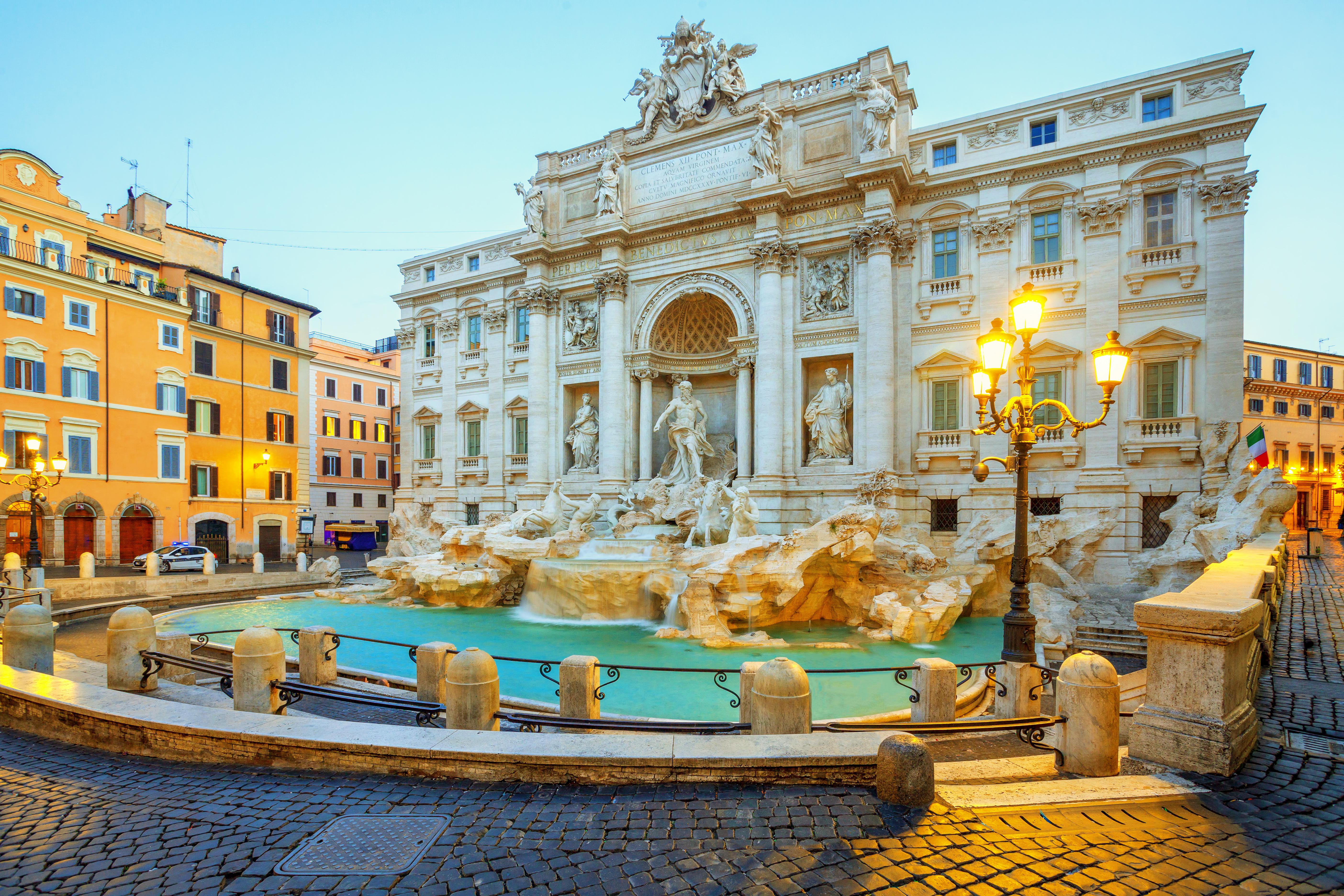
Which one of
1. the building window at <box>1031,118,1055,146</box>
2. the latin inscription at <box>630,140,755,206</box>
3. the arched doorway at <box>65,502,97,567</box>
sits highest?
the latin inscription at <box>630,140,755,206</box>

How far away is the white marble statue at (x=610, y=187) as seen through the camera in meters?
24.2

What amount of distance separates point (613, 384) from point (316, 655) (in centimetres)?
1675

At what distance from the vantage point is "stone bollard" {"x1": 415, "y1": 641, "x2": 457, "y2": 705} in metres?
7.26

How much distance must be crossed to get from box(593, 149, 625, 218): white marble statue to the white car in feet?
62.0

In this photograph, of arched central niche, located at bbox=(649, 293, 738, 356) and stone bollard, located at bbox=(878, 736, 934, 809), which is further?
arched central niche, located at bbox=(649, 293, 738, 356)

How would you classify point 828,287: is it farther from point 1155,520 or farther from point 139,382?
point 139,382

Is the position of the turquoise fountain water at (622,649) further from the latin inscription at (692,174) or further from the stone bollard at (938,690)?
the latin inscription at (692,174)

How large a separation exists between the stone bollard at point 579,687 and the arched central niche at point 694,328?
18299 mm

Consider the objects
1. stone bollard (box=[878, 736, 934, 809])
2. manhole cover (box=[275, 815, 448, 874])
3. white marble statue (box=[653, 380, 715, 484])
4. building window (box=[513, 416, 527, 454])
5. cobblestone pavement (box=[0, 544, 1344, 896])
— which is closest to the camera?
cobblestone pavement (box=[0, 544, 1344, 896])

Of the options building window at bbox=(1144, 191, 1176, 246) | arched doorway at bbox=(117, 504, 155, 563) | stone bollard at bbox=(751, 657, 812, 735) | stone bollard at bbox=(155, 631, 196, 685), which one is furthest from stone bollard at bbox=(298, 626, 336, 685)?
arched doorway at bbox=(117, 504, 155, 563)

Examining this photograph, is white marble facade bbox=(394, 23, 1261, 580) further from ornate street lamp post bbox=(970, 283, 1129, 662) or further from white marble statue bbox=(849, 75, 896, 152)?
ornate street lamp post bbox=(970, 283, 1129, 662)

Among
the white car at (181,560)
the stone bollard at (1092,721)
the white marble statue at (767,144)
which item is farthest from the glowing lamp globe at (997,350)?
the white car at (181,560)

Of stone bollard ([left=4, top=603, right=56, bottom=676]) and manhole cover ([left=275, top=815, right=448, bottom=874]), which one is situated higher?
stone bollard ([left=4, top=603, right=56, bottom=676])

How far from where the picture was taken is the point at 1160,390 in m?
17.5
